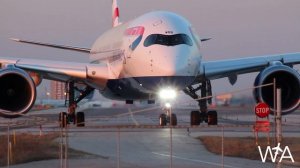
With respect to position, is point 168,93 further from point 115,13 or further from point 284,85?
point 115,13

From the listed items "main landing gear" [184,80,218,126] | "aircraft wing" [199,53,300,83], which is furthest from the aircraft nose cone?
"aircraft wing" [199,53,300,83]

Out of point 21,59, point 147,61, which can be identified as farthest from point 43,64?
point 147,61

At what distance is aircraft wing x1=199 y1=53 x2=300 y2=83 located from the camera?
93.2 feet

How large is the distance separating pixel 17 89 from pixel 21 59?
296 cm

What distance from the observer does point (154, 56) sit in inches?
948

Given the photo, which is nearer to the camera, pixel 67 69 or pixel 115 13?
pixel 67 69

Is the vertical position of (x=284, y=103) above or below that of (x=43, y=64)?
below

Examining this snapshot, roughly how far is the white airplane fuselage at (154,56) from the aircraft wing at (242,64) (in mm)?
2942

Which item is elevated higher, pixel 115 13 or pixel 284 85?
pixel 115 13

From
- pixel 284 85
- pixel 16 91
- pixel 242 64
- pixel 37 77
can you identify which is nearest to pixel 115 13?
pixel 37 77

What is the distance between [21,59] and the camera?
28.4m

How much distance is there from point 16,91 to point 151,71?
5466 mm

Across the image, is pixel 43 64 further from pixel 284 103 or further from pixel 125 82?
pixel 284 103

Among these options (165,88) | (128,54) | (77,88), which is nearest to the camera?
(165,88)
